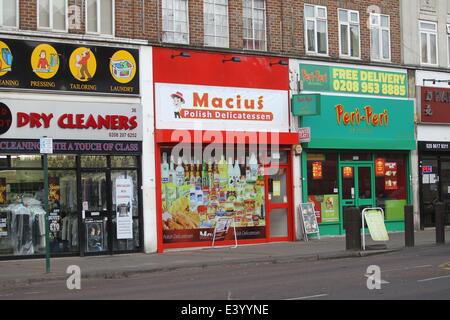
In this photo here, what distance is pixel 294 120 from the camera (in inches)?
899

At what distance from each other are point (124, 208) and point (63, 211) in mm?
1737

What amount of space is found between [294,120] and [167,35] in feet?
17.1

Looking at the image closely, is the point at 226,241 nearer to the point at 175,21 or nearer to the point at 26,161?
the point at 26,161

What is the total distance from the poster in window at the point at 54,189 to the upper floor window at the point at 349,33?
447 inches

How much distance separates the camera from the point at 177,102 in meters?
20.4

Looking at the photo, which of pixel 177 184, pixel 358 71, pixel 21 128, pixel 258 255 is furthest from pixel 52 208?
pixel 358 71

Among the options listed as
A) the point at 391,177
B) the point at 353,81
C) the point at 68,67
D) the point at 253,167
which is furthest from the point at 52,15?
the point at 391,177

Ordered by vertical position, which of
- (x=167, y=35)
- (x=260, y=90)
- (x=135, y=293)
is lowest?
(x=135, y=293)

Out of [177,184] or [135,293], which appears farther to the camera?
[177,184]

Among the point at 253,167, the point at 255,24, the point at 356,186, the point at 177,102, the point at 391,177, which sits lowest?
the point at 356,186

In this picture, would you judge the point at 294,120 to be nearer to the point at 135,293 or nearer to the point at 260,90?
the point at 260,90

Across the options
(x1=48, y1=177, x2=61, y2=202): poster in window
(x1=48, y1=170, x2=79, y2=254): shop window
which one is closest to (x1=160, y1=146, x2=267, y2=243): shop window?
(x1=48, y1=170, x2=79, y2=254): shop window

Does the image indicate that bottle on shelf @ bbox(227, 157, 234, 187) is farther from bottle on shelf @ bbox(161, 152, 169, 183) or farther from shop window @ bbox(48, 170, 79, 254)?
shop window @ bbox(48, 170, 79, 254)

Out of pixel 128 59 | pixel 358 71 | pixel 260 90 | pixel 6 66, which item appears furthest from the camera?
pixel 358 71
